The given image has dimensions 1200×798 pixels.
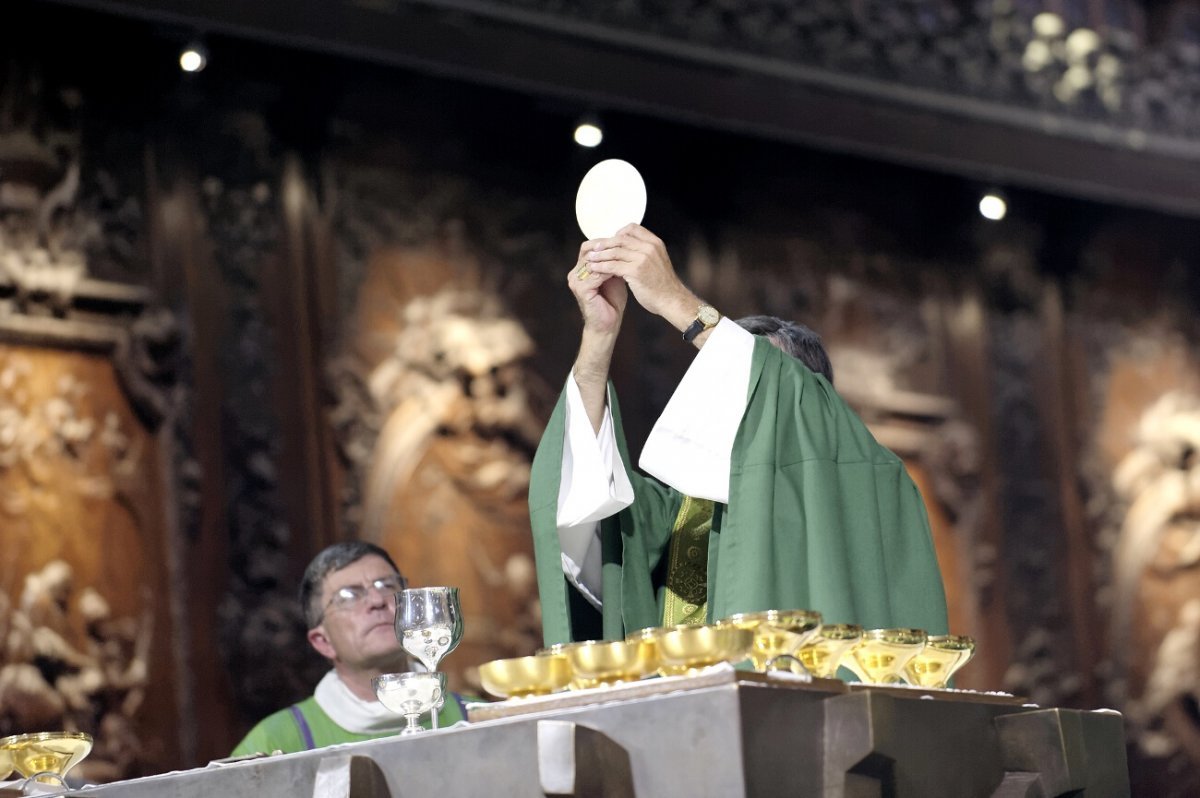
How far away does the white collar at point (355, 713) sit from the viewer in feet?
14.5

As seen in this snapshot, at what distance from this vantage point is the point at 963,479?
22.7ft

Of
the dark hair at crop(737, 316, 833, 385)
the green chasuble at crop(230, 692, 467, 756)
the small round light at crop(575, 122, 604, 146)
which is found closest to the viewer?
the dark hair at crop(737, 316, 833, 385)

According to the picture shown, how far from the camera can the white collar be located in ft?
14.5

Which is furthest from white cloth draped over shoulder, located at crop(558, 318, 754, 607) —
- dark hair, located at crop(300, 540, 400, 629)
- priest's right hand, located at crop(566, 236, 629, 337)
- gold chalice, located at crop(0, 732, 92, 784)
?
dark hair, located at crop(300, 540, 400, 629)

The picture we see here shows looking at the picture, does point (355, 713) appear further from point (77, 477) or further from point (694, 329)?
point (694, 329)

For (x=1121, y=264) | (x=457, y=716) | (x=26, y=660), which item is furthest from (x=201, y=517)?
(x=1121, y=264)

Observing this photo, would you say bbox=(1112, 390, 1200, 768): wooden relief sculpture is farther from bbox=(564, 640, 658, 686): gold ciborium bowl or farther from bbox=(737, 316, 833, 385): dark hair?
bbox=(564, 640, 658, 686): gold ciborium bowl

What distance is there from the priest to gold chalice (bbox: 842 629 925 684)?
10.4 inches

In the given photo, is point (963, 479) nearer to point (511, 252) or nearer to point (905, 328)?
point (905, 328)

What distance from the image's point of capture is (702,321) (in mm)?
3086

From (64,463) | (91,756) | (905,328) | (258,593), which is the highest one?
(905,328)

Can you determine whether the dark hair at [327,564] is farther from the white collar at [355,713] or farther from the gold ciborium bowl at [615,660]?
the gold ciborium bowl at [615,660]

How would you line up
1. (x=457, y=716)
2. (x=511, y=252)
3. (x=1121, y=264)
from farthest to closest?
(x=1121, y=264)
(x=511, y=252)
(x=457, y=716)

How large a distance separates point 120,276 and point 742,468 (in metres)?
3.01
